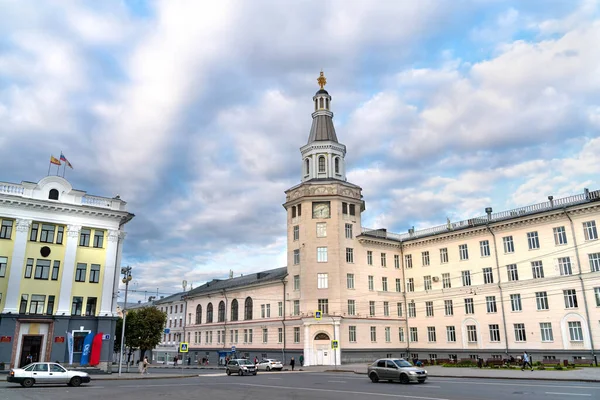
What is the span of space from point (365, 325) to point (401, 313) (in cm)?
728

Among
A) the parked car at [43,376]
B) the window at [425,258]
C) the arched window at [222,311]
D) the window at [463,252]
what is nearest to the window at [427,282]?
the window at [425,258]

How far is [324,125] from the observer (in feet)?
217

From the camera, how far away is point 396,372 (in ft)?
94.4

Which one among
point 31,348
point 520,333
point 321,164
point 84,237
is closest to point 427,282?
point 520,333

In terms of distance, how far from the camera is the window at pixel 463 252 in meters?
55.5

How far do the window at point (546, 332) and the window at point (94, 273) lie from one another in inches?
1788

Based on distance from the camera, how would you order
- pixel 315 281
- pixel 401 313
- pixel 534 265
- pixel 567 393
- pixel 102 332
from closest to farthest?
1. pixel 567 393
2. pixel 102 332
3. pixel 534 265
4. pixel 315 281
5. pixel 401 313

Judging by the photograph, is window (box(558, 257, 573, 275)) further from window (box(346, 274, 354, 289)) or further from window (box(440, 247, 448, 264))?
window (box(346, 274, 354, 289))

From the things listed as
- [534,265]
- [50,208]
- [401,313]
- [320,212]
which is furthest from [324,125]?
[50,208]

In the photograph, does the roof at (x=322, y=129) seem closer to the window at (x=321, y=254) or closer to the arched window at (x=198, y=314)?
the window at (x=321, y=254)

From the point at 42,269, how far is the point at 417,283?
44.1 metres

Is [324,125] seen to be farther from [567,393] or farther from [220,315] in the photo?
[567,393]

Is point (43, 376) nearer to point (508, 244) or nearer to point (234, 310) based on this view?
point (234, 310)

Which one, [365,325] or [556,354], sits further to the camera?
[365,325]
